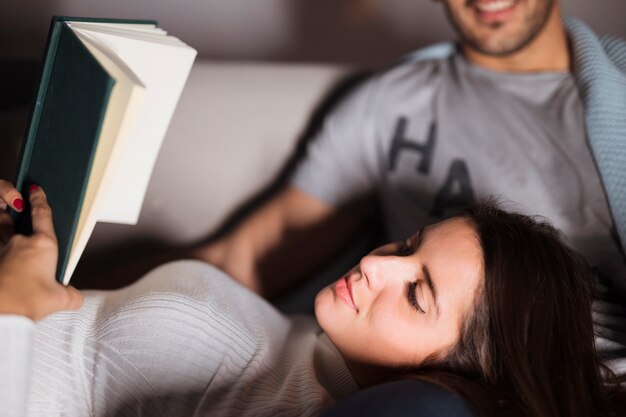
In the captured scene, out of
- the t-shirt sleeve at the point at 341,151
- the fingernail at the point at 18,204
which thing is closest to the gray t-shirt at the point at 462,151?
the t-shirt sleeve at the point at 341,151

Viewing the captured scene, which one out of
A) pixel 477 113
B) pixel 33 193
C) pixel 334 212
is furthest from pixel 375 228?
pixel 33 193

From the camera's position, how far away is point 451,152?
1278 millimetres

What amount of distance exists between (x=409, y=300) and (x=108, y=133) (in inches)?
16.1

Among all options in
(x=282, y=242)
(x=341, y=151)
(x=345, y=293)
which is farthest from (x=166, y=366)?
(x=341, y=151)

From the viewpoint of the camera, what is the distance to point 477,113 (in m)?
1.28

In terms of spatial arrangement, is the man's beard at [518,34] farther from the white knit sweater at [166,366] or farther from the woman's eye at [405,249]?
the white knit sweater at [166,366]

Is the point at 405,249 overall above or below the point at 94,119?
below

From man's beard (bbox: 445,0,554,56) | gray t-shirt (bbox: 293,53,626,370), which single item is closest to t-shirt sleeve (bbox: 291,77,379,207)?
gray t-shirt (bbox: 293,53,626,370)

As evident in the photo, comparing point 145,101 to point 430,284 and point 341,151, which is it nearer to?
point 430,284

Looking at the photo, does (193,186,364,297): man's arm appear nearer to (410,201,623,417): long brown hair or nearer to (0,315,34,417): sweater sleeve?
(410,201,623,417): long brown hair

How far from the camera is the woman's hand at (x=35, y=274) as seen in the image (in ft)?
2.02

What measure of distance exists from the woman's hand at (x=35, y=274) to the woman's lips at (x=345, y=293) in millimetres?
333

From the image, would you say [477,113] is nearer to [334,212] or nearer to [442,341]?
[334,212]

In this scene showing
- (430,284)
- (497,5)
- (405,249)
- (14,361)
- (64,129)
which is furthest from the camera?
(497,5)
